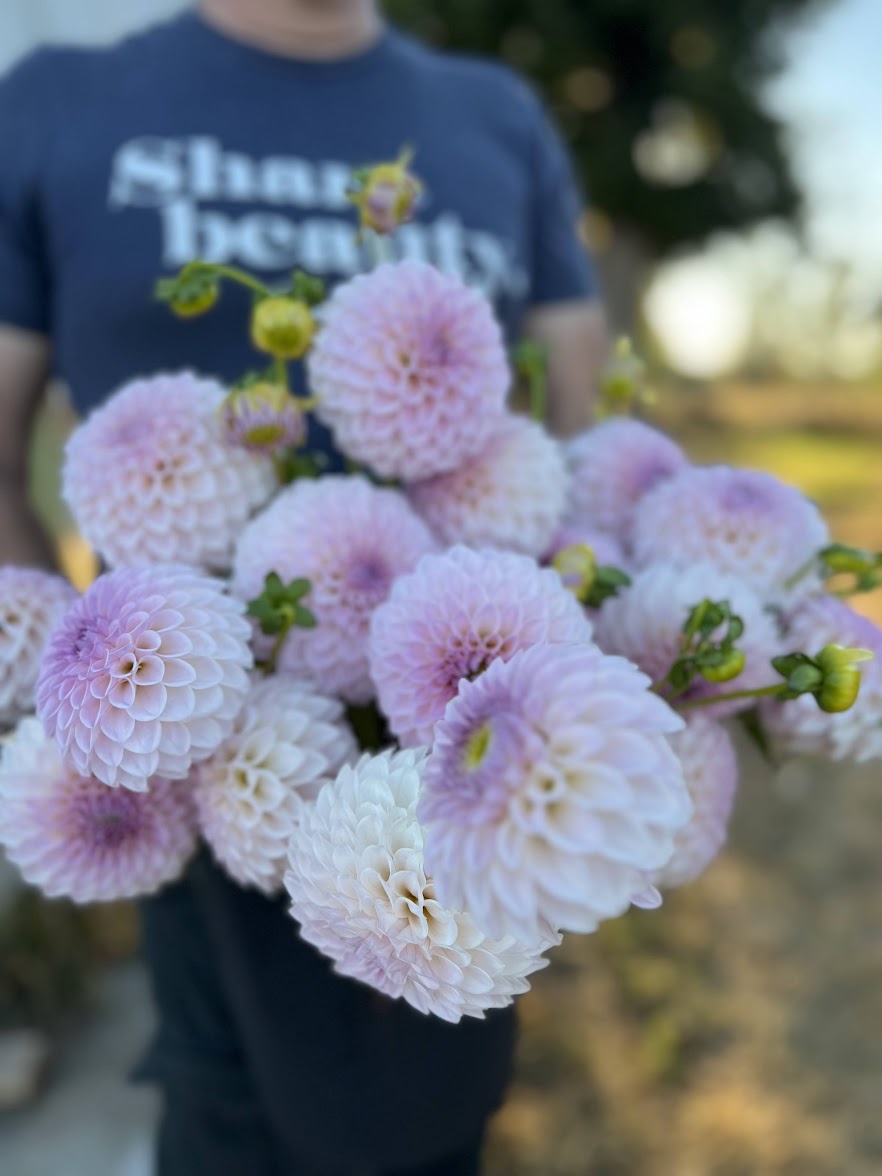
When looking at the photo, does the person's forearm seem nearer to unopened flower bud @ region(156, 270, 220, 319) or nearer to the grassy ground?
unopened flower bud @ region(156, 270, 220, 319)

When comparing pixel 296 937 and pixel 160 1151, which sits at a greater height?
pixel 296 937

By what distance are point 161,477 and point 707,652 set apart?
25 cm

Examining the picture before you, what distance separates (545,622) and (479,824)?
113 millimetres

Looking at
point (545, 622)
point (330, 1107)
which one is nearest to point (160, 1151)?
point (330, 1107)

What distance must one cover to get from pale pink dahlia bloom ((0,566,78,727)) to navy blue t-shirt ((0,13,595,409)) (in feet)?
1.14

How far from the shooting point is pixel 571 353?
0.93 meters

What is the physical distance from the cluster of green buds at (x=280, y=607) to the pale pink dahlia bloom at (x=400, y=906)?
0.08 metres

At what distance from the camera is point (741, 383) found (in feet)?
19.7

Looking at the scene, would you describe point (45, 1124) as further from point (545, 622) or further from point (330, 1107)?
point (545, 622)

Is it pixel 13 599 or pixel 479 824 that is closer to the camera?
pixel 479 824

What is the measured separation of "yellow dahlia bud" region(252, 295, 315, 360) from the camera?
42 cm

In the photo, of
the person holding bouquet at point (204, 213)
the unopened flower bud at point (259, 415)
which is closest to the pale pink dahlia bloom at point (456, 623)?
the unopened flower bud at point (259, 415)

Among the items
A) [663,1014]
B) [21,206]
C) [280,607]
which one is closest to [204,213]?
[21,206]

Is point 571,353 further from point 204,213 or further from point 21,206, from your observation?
point 21,206
